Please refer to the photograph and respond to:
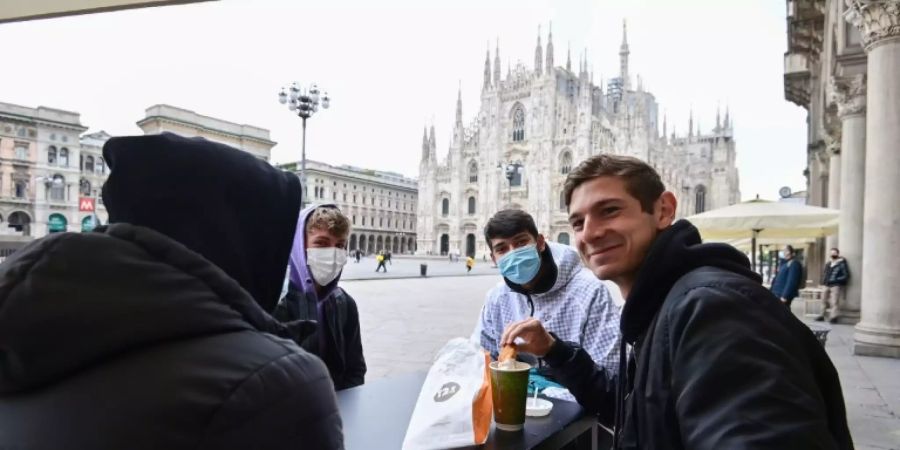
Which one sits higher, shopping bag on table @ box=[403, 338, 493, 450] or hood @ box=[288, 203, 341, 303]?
hood @ box=[288, 203, 341, 303]

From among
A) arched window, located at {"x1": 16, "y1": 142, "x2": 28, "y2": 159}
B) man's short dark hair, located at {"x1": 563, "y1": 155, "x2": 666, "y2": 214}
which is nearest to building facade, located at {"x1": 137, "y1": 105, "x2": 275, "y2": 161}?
arched window, located at {"x1": 16, "y1": 142, "x2": 28, "y2": 159}

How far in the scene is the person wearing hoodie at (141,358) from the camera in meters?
0.60

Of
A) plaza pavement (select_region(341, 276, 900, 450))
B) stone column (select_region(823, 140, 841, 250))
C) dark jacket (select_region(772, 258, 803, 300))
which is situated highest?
stone column (select_region(823, 140, 841, 250))

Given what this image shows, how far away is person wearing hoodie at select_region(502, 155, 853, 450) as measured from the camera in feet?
2.54

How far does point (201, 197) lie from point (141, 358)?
260 mm

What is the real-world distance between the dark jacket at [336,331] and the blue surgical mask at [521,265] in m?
0.91

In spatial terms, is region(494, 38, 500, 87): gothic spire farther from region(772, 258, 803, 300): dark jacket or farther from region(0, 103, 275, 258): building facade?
region(772, 258, 803, 300): dark jacket

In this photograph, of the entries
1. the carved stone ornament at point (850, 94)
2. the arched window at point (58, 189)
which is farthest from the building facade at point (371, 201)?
the carved stone ornament at point (850, 94)

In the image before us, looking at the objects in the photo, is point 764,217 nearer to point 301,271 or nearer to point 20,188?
point 301,271

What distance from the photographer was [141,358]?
0.63 meters

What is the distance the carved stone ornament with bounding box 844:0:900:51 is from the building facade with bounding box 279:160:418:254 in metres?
44.1

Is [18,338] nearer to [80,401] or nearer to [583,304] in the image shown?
[80,401]

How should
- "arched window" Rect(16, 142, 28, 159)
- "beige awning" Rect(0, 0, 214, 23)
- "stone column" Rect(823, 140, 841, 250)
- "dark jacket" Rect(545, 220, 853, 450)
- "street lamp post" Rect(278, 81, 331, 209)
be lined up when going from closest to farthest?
"dark jacket" Rect(545, 220, 853, 450) → "beige awning" Rect(0, 0, 214, 23) → "stone column" Rect(823, 140, 841, 250) → "street lamp post" Rect(278, 81, 331, 209) → "arched window" Rect(16, 142, 28, 159)

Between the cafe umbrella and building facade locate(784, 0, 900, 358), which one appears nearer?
building facade locate(784, 0, 900, 358)
